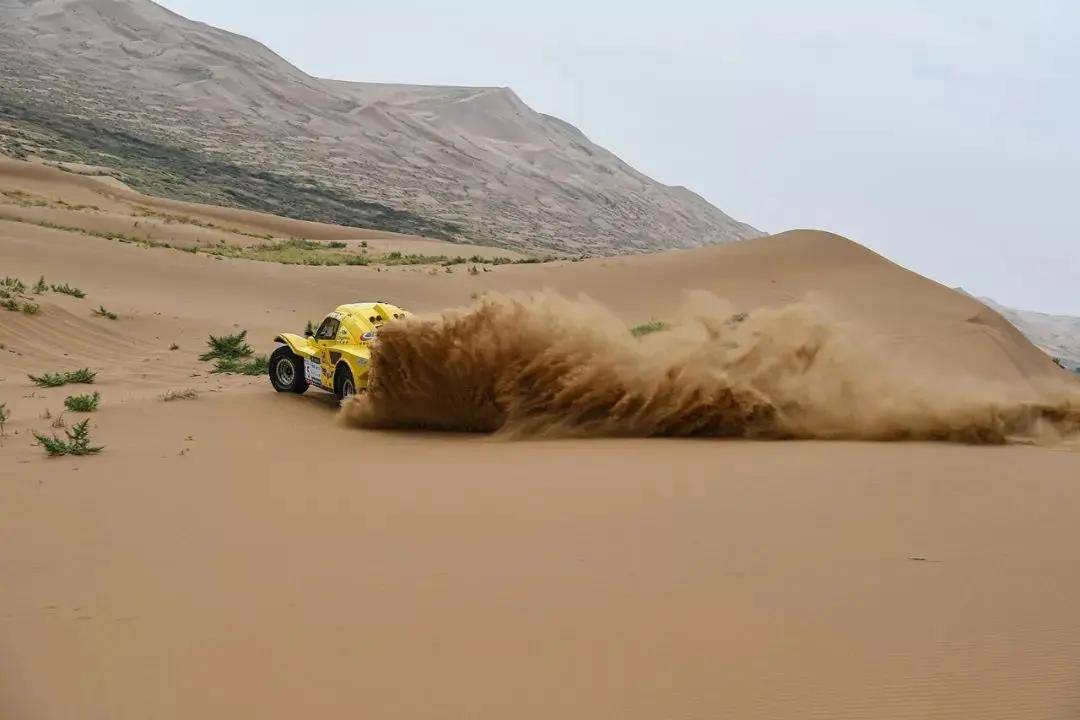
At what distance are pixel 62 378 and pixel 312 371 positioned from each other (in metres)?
3.27

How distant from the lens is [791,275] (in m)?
25.9

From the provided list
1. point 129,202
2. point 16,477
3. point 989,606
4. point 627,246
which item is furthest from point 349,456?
point 627,246

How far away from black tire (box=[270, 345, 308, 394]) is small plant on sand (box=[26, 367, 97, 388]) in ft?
7.26

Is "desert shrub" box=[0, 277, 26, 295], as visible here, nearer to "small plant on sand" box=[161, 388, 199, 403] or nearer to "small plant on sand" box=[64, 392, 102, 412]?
"small plant on sand" box=[161, 388, 199, 403]

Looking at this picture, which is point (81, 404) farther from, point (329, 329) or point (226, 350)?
point (226, 350)

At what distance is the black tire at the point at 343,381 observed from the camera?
973 centimetres

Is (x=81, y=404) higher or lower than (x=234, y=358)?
lower

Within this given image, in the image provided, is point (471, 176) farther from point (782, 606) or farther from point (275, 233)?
point (782, 606)

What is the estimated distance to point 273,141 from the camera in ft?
215

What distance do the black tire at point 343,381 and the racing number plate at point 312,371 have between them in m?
0.35

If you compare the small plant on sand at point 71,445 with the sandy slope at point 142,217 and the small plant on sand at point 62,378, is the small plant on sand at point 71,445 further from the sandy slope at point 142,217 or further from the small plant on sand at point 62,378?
the sandy slope at point 142,217

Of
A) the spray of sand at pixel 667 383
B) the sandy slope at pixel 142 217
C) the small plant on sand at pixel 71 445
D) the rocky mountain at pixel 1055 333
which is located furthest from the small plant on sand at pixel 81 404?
the rocky mountain at pixel 1055 333

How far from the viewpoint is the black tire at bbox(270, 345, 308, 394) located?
1059 cm

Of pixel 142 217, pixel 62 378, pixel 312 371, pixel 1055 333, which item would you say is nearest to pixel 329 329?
pixel 312 371
